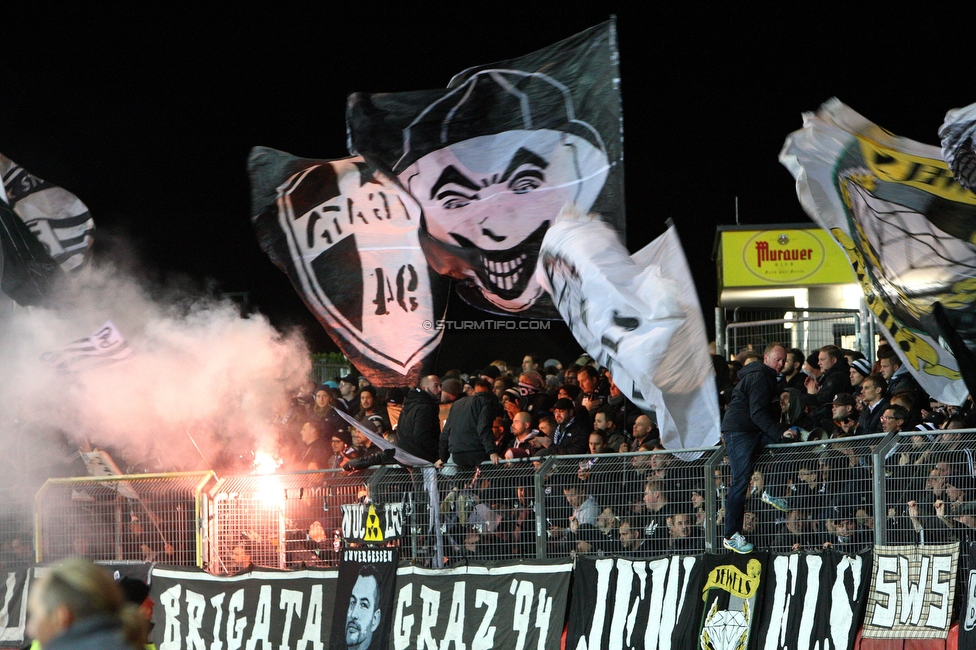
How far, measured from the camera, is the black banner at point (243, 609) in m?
11.2

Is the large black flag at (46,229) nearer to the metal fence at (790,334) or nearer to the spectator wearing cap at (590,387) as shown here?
the spectator wearing cap at (590,387)

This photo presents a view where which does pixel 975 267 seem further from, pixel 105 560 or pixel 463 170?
pixel 105 560

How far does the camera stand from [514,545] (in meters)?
10.3

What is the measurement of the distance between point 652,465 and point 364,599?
3081mm

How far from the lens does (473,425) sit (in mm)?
10602

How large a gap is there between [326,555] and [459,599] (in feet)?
4.98

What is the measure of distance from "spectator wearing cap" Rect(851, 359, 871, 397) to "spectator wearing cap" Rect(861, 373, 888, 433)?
48.7 inches

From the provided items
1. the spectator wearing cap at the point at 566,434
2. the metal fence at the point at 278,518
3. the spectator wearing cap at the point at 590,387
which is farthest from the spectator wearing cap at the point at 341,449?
the spectator wearing cap at the point at 590,387

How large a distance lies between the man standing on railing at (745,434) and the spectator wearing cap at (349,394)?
20.1ft

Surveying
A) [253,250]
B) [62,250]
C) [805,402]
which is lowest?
[805,402]

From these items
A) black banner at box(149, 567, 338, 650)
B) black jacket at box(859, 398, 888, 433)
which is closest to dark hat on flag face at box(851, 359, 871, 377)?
black jacket at box(859, 398, 888, 433)

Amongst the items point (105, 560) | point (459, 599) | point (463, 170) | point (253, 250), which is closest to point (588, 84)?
point (463, 170)

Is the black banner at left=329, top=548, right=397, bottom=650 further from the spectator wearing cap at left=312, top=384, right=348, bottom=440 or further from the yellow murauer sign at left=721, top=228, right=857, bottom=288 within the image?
the yellow murauer sign at left=721, top=228, right=857, bottom=288

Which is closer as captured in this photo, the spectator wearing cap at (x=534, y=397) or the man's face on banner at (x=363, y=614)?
the man's face on banner at (x=363, y=614)
